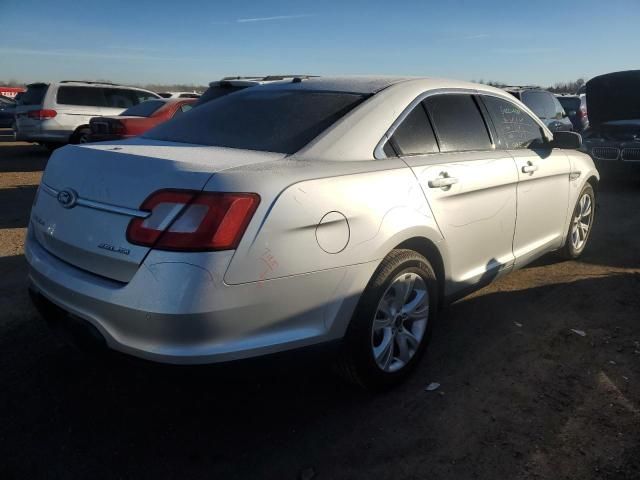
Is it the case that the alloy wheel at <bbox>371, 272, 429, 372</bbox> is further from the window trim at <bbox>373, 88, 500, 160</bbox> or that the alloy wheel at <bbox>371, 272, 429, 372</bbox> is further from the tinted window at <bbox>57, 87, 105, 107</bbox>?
the tinted window at <bbox>57, 87, 105, 107</bbox>

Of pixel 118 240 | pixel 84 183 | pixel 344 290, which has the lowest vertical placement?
pixel 344 290

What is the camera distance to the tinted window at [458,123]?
3182 mm

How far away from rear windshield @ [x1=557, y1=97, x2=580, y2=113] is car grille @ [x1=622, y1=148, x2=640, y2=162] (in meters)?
6.77

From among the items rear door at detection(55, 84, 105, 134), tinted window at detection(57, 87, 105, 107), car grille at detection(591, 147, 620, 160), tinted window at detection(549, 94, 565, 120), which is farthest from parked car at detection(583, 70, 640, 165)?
tinted window at detection(57, 87, 105, 107)

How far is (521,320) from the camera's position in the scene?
3.71 metres

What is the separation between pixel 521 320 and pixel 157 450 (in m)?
2.55

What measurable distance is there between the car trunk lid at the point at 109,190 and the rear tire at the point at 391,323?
2.65ft

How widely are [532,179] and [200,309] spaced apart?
9.04 ft

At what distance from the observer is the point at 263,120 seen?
9.55 feet

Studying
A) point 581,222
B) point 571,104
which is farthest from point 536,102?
point 581,222

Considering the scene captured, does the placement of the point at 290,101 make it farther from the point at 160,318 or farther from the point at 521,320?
the point at 521,320

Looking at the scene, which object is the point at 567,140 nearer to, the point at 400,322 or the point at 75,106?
the point at 400,322

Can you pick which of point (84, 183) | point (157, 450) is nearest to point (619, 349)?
point (157, 450)

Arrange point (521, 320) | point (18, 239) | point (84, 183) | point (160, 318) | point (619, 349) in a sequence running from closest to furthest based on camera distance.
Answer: point (160, 318), point (84, 183), point (619, 349), point (521, 320), point (18, 239)
